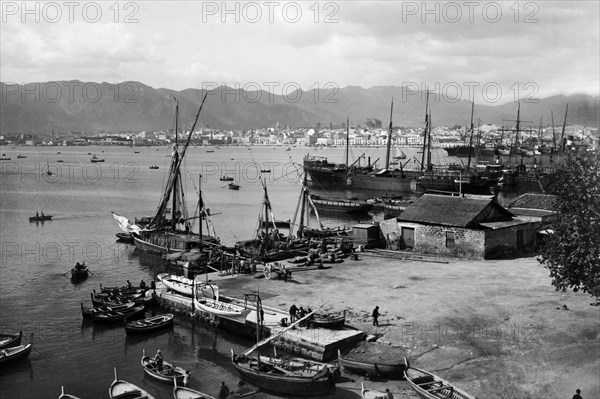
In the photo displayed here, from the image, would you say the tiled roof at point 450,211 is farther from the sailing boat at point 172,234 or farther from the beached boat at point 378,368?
the beached boat at point 378,368

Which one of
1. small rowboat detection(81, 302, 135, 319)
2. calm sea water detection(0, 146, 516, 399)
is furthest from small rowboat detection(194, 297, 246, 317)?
small rowboat detection(81, 302, 135, 319)

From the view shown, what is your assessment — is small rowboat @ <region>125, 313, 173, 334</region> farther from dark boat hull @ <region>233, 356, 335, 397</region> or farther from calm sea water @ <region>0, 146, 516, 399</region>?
dark boat hull @ <region>233, 356, 335, 397</region>

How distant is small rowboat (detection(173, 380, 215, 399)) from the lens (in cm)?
2577

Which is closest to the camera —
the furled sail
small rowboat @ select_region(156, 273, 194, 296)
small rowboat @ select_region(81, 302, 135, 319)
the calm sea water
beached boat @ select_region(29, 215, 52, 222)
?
the calm sea water

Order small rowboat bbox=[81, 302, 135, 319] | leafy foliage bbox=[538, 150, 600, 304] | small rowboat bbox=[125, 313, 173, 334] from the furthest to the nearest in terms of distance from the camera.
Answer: small rowboat bbox=[81, 302, 135, 319], small rowboat bbox=[125, 313, 173, 334], leafy foliage bbox=[538, 150, 600, 304]

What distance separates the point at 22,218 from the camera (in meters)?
89.3

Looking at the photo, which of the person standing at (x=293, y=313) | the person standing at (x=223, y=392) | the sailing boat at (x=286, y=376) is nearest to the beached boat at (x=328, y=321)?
the person standing at (x=293, y=313)

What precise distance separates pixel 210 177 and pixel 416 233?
132310 mm

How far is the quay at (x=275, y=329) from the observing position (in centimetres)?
3016

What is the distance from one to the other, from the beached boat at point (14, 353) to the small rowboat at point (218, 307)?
984cm

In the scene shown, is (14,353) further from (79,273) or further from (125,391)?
(79,273)

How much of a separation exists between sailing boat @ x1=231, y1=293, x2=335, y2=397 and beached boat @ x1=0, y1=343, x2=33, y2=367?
1184cm

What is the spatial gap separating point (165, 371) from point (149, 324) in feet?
25.4

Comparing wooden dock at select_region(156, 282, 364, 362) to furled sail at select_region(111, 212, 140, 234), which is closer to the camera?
wooden dock at select_region(156, 282, 364, 362)
